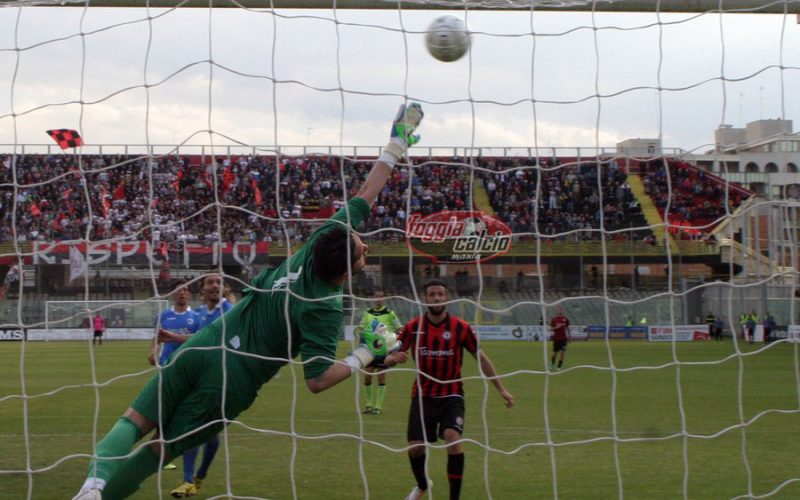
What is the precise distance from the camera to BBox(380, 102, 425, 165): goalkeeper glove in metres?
4.63

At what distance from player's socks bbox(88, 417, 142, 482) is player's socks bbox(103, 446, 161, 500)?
0.10ft

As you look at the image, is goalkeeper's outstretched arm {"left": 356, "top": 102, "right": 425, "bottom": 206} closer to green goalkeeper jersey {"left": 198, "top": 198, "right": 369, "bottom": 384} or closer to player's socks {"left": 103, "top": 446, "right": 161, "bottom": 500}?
green goalkeeper jersey {"left": 198, "top": 198, "right": 369, "bottom": 384}

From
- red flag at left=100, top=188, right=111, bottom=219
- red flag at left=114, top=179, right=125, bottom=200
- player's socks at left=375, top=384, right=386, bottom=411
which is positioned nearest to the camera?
player's socks at left=375, top=384, right=386, bottom=411

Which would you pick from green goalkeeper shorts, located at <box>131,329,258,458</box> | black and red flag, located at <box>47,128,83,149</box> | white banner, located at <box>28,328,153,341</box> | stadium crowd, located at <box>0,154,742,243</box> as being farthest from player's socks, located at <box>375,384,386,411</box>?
white banner, located at <box>28,328,153,341</box>

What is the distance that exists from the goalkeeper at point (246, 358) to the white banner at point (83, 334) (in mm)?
30930

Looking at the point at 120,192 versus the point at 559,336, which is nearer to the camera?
the point at 559,336

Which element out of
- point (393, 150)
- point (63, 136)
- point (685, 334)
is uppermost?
point (63, 136)

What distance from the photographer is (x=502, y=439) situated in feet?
33.9

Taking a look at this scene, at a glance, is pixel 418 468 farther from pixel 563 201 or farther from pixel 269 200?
pixel 563 201

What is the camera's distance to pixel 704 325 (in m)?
34.1

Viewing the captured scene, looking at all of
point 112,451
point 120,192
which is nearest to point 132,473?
point 112,451

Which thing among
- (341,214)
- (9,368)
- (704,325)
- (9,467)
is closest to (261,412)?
(9,467)

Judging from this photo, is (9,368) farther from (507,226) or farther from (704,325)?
(704,325)

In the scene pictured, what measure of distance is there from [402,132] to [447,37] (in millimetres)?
534
